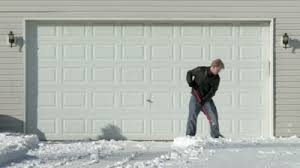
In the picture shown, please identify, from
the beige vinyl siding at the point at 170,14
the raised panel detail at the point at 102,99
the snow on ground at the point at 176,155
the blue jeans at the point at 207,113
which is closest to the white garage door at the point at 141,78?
the raised panel detail at the point at 102,99

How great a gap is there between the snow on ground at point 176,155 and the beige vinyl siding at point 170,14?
243cm

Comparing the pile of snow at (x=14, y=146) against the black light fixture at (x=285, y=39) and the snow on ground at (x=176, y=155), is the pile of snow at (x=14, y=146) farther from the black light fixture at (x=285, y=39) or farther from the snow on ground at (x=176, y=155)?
the black light fixture at (x=285, y=39)

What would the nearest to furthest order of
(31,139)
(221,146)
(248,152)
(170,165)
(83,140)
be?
(170,165)
(248,152)
(221,146)
(31,139)
(83,140)

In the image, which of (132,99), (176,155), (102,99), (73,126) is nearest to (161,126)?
(132,99)

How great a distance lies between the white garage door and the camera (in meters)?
14.8

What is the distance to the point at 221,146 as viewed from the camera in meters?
11.3

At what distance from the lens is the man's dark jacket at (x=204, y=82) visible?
12.8 meters

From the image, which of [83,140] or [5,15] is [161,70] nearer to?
[83,140]

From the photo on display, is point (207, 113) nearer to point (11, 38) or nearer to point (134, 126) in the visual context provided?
point (134, 126)

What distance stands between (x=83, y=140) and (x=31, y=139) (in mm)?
2620

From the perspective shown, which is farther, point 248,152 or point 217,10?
point 217,10

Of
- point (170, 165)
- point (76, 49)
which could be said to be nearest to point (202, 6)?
point (76, 49)

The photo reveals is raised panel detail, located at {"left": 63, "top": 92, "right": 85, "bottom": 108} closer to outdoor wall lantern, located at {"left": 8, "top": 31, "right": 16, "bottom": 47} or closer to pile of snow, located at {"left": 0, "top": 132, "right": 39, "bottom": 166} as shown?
outdoor wall lantern, located at {"left": 8, "top": 31, "right": 16, "bottom": 47}

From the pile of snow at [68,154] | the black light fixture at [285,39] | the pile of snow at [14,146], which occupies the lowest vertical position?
the pile of snow at [68,154]
